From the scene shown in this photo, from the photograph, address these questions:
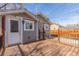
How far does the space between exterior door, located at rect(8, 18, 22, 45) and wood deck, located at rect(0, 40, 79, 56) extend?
0.13 metres

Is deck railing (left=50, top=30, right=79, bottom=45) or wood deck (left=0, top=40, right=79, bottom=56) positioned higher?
deck railing (left=50, top=30, right=79, bottom=45)

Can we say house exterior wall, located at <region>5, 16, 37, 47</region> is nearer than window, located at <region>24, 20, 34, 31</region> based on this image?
Yes

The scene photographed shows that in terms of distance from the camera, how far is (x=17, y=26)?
5027 mm

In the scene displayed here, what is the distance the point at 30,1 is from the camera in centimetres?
491

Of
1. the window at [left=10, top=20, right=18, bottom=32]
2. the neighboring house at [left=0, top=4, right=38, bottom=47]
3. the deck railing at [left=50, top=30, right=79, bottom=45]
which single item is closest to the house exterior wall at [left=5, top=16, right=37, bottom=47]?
the neighboring house at [left=0, top=4, right=38, bottom=47]

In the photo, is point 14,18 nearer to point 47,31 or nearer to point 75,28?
point 47,31

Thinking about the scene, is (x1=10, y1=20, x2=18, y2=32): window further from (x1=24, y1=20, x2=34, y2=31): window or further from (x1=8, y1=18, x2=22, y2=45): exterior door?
(x1=24, y1=20, x2=34, y2=31): window

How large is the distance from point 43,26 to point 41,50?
492mm

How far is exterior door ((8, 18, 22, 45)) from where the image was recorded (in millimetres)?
4973

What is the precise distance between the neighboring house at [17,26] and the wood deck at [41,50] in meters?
0.12

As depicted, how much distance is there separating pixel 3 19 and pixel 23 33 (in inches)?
19.6

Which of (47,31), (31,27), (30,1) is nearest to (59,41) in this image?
(47,31)

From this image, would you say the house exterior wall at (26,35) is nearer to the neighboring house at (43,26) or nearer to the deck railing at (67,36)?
the neighboring house at (43,26)

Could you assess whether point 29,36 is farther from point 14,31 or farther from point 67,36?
point 67,36
